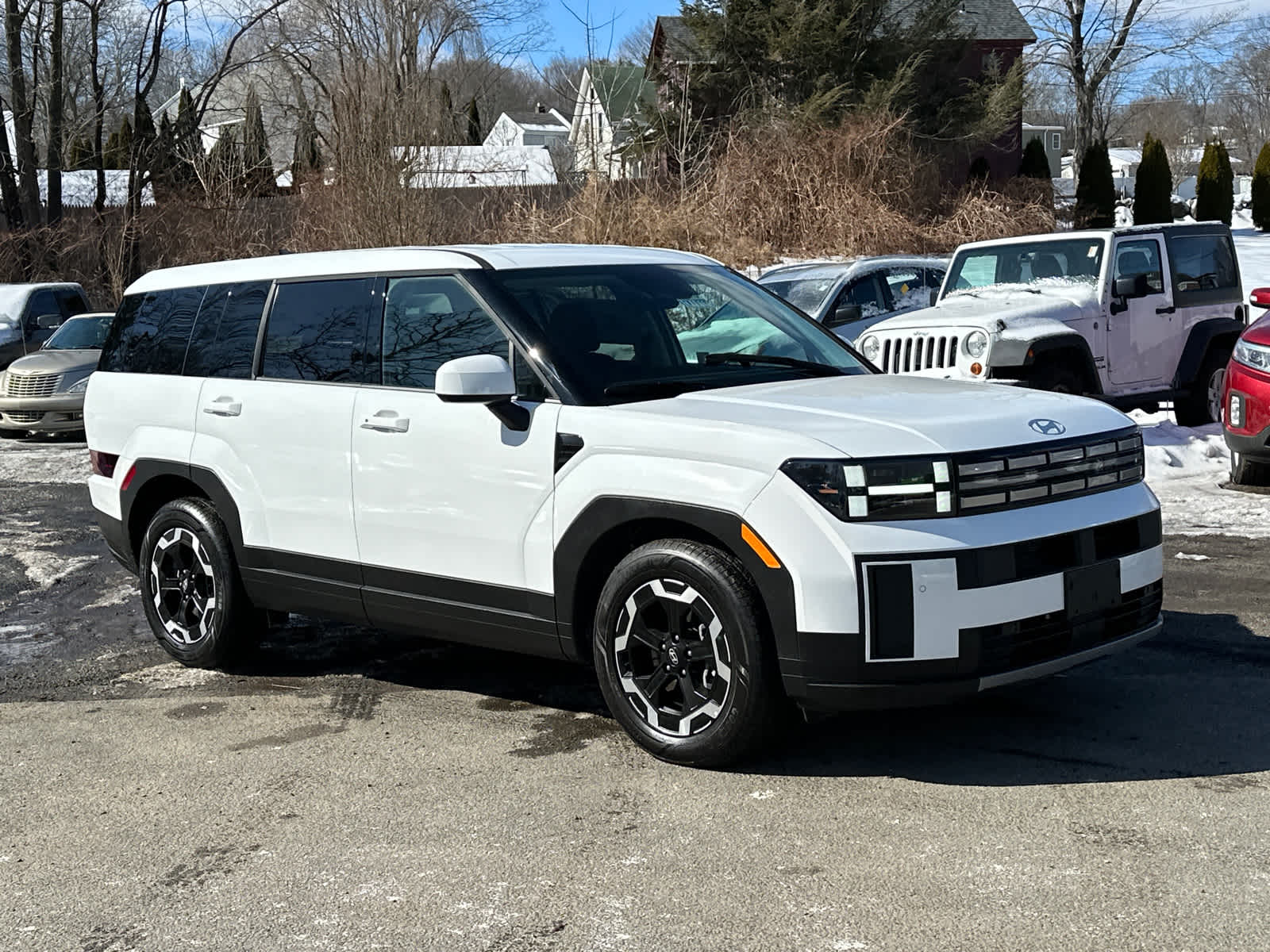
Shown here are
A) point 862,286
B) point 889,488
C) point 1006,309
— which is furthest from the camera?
point 862,286

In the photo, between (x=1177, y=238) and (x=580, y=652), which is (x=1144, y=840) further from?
(x=1177, y=238)

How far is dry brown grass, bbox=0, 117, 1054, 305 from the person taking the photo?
21562 mm

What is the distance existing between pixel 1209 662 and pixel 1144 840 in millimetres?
2179

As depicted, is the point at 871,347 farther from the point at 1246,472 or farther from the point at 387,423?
the point at 387,423

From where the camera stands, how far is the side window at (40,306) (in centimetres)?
2120

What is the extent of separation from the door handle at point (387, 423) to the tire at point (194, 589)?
3.86 ft

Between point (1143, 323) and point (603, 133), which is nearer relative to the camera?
point (1143, 323)

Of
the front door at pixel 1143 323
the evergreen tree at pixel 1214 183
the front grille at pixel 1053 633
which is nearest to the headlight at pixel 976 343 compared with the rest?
the front door at pixel 1143 323

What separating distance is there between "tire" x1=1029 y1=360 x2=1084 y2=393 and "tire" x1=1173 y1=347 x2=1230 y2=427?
1.87 m

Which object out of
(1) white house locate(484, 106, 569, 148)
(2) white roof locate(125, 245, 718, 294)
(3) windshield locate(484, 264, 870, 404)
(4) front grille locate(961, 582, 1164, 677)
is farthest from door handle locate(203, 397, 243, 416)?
(1) white house locate(484, 106, 569, 148)

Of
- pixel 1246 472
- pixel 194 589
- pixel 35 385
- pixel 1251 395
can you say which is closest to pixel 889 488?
pixel 194 589

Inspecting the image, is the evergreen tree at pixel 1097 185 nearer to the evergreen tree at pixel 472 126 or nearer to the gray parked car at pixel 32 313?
the evergreen tree at pixel 472 126

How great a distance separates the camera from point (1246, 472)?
1059 cm

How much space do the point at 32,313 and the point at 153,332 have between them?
15.7m
